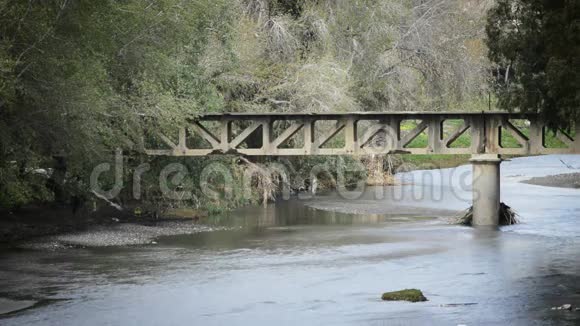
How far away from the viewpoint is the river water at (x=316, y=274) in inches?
770

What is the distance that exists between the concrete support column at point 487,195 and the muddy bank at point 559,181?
17.7 metres

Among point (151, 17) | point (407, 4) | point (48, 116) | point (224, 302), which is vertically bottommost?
point (224, 302)

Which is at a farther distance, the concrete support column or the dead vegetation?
the dead vegetation

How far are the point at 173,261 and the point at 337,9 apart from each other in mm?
24420

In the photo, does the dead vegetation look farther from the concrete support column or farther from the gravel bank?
the gravel bank

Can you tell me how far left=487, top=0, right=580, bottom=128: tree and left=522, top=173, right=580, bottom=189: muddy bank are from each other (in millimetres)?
20883

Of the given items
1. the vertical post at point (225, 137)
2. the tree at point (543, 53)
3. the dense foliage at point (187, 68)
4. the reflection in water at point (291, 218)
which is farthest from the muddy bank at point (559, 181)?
the vertical post at point (225, 137)

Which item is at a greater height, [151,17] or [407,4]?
[407,4]

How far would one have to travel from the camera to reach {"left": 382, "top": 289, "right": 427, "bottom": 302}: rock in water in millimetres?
20884

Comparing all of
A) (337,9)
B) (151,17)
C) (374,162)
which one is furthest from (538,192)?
(151,17)

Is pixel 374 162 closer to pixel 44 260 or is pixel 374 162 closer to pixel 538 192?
pixel 538 192

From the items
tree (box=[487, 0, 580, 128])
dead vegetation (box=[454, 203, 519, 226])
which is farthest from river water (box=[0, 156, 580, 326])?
tree (box=[487, 0, 580, 128])

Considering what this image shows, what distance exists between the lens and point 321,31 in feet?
148

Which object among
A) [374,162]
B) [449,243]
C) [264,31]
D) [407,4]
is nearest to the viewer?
[449,243]
